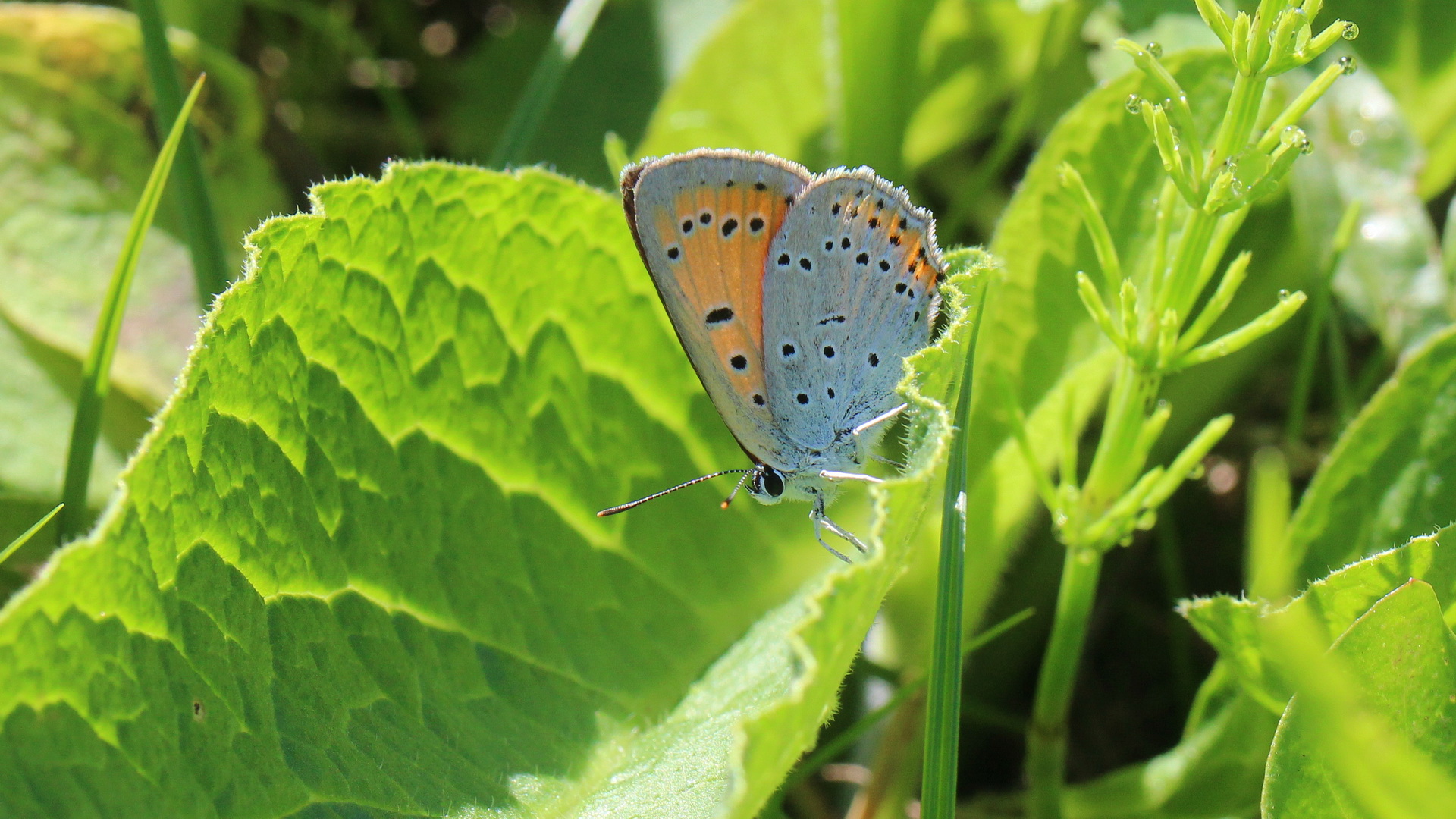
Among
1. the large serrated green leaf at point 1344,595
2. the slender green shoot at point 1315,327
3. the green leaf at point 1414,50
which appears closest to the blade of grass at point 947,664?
the large serrated green leaf at point 1344,595

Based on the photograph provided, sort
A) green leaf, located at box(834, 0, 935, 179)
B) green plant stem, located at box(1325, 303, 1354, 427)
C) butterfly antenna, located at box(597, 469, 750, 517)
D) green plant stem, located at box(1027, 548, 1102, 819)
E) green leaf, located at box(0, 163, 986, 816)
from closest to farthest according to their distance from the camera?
1. green leaf, located at box(0, 163, 986, 816)
2. green plant stem, located at box(1027, 548, 1102, 819)
3. butterfly antenna, located at box(597, 469, 750, 517)
4. green plant stem, located at box(1325, 303, 1354, 427)
5. green leaf, located at box(834, 0, 935, 179)

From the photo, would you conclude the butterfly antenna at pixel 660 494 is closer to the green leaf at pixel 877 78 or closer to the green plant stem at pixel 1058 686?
the green plant stem at pixel 1058 686

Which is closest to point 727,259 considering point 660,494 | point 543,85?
point 660,494

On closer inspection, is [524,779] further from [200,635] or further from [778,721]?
[778,721]

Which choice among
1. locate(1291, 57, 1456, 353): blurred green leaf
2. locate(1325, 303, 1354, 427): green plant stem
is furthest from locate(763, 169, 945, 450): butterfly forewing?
locate(1325, 303, 1354, 427): green plant stem

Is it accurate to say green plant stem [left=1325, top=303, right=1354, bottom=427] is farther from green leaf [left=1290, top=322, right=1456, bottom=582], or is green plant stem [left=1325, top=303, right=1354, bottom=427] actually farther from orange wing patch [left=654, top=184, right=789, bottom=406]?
orange wing patch [left=654, top=184, right=789, bottom=406]
